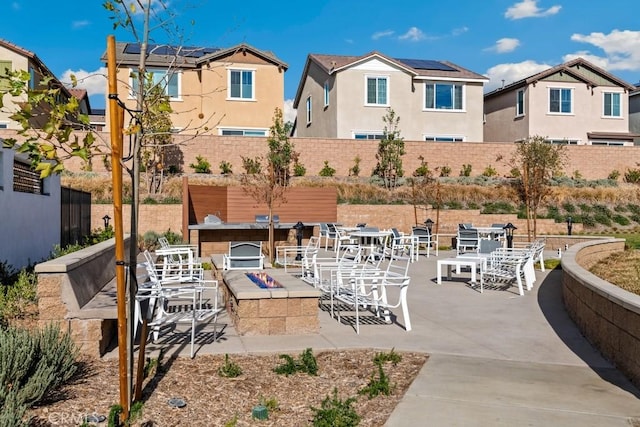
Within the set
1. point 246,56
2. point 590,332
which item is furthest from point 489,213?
point 590,332

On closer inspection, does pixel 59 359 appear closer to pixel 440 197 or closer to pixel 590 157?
pixel 440 197

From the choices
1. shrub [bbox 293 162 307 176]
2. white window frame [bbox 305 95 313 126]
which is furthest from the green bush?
white window frame [bbox 305 95 313 126]

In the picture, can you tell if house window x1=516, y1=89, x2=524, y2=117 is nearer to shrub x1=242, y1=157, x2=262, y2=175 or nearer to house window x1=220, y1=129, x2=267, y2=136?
Result: house window x1=220, y1=129, x2=267, y2=136

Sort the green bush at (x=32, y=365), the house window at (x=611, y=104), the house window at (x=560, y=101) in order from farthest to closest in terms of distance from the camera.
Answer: the house window at (x=611, y=104) → the house window at (x=560, y=101) → the green bush at (x=32, y=365)

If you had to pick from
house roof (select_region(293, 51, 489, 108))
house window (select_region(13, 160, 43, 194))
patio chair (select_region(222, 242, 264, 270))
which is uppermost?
house roof (select_region(293, 51, 489, 108))

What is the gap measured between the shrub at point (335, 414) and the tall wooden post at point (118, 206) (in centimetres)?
144

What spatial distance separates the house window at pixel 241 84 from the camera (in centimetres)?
3422

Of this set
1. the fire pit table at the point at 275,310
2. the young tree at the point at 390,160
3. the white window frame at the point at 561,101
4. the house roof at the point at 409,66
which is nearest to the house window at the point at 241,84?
the house roof at the point at 409,66

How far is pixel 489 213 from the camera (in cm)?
2811

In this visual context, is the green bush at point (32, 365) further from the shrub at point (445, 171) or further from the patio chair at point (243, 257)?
the shrub at point (445, 171)

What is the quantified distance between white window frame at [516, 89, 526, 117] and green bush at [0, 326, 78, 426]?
120 ft

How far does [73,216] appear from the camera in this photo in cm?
1700

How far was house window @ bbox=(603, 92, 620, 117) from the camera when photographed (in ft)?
128

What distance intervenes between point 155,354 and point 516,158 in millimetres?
30058
